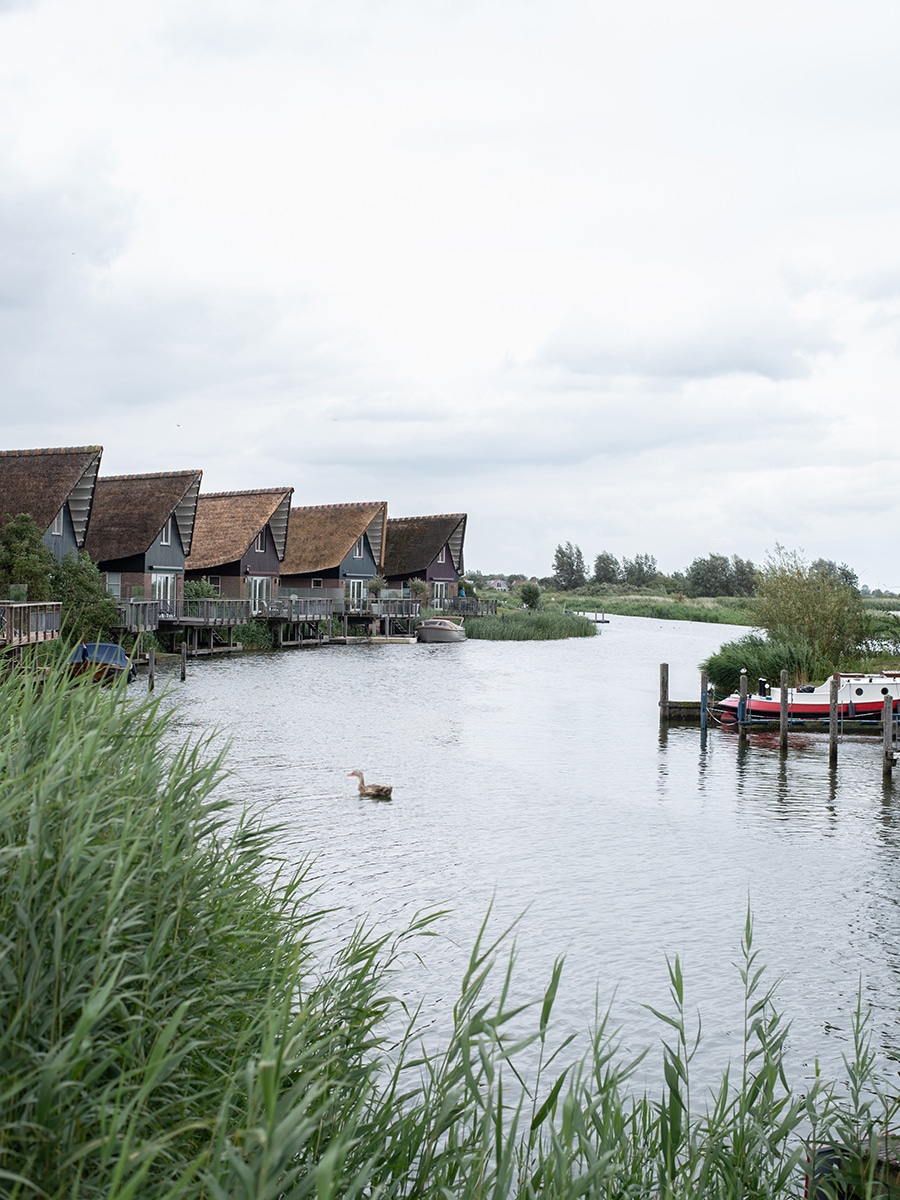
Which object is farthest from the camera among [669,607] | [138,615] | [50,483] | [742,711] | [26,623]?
[669,607]

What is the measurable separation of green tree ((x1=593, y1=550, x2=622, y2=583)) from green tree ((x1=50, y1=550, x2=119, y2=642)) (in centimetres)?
11572

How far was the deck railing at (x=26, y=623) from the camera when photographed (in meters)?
22.4

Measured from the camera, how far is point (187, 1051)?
11.2 ft

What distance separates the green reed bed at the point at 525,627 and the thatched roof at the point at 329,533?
311 inches

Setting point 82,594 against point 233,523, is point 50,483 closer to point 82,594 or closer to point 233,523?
point 82,594

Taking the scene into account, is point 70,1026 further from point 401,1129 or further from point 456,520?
point 456,520

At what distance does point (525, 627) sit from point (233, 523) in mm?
19004

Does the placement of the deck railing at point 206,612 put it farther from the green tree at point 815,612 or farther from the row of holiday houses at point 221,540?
the green tree at point 815,612

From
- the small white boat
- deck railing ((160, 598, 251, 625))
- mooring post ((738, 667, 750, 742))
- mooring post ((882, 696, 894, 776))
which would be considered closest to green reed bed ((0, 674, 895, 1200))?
mooring post ((882, 696, 894, 776))

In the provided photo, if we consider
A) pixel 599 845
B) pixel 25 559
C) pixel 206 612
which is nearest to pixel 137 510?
pixel 206 612

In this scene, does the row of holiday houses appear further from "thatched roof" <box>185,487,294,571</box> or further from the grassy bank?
the grassy bank

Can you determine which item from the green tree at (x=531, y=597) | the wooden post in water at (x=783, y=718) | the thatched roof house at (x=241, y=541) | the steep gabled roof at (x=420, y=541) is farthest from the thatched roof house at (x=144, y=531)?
the green tree at (x=531, y=597)

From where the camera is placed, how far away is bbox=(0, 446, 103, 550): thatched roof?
3797 cm

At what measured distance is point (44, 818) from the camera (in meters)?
3.71
